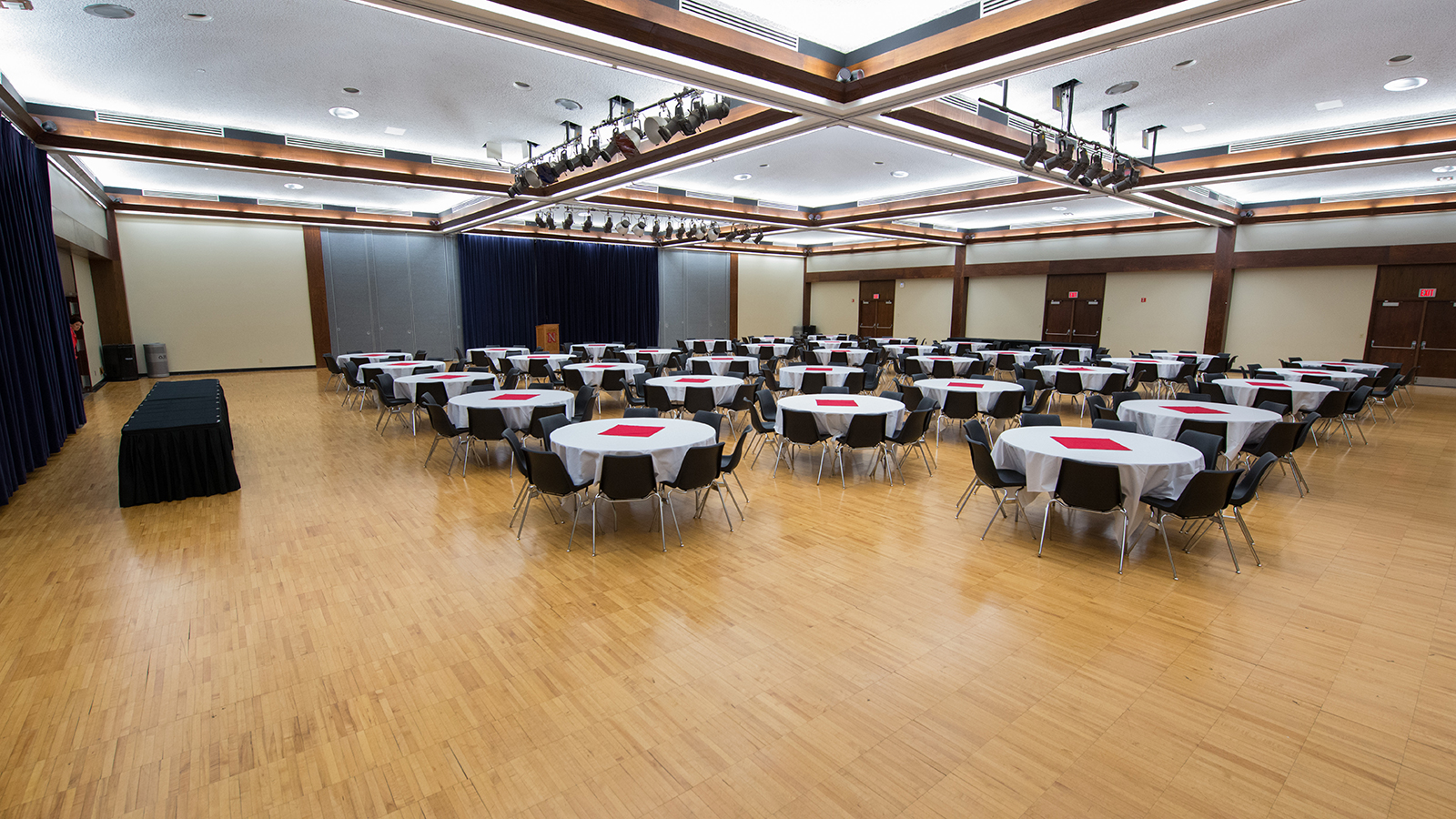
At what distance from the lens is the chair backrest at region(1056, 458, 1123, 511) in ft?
14.3

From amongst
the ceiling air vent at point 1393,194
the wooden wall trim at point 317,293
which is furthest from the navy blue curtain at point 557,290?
the ceiling air vent at point 1393,194

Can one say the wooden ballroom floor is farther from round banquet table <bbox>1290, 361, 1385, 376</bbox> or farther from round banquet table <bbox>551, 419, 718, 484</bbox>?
round banquet table <bbox>1290, 361, 1385, 376</bbox>

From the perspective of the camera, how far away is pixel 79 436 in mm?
8570

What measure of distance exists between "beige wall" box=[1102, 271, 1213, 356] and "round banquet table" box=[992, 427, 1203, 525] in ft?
46.8

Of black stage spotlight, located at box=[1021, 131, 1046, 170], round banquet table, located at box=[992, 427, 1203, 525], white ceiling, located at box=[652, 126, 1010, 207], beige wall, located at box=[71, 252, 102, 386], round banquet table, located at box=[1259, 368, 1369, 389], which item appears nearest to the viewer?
round banquet table, located at box=[992, 427, 1203, 525]

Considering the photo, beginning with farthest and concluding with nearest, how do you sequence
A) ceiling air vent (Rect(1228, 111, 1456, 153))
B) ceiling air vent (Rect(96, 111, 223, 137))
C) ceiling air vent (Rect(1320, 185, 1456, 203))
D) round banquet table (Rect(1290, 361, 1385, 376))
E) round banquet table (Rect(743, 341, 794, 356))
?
1. round banquet table (Rect(743, 341, 794, 356))
2. ceiling air vent (Rect(1320, 185, 1456, 203))
3. round banquet table (Rect(1290, 361, 1385, 376))
4. ceiling air vent (Rect(96, 111, 223, 137))
5. ceiling air vent (Rect(1228, 111, 1456, 153))

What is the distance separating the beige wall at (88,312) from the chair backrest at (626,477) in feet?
45.2

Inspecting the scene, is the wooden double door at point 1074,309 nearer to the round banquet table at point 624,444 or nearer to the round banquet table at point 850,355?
the round banquet table at point 850,355

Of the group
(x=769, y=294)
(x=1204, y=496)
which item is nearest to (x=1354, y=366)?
(x=1204, y=496)

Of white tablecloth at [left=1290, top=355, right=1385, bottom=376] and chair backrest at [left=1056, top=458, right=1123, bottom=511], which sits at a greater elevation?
white tablecloth at [left=1290, top=355, right=1385, bottom=376]

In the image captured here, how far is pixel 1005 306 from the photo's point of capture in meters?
20.2

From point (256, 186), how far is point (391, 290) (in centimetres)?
509

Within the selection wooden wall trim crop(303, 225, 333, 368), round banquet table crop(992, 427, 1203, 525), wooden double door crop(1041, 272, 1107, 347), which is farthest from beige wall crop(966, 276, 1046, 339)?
wooden wall trim crop(303, 225, 333, 368)

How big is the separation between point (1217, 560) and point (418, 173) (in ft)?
35.7
